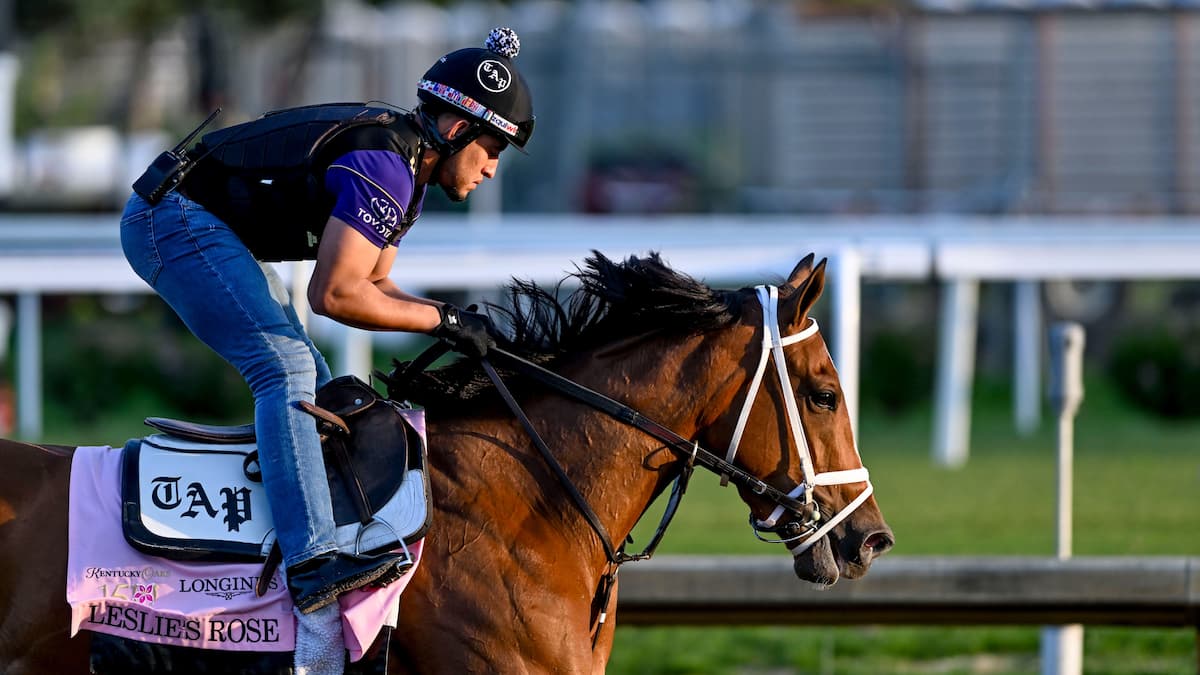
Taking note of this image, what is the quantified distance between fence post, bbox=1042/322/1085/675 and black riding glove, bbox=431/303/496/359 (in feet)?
9.74

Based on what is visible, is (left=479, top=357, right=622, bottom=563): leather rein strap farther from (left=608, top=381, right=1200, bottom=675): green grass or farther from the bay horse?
(left=608, top=381, right=1200, bottom=675): green grass

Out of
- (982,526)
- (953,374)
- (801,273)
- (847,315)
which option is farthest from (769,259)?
(801,273)

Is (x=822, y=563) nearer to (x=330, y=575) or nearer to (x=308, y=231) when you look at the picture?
(x=330, y=575)

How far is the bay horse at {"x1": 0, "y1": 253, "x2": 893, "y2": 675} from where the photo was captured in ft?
11.9

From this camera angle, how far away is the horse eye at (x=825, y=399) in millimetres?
3785

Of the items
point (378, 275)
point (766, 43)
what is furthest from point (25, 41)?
point (378, 275)

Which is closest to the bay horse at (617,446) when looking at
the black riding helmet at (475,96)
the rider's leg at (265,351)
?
the rider's leg at (265,351)

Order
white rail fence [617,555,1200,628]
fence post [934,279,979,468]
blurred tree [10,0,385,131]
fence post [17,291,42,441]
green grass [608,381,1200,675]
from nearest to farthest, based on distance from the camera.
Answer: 1. white rail fence [617,555,1200,628]
2. green grass [608,381,1200,675]
3. fence post [17,291,42,441]
4. fence post [934,279,979,468]
5. blurred tree [10,0,385,131]

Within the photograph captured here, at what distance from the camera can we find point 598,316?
3.92 meters

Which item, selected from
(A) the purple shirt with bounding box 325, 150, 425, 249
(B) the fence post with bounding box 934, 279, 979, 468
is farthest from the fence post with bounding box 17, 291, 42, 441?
(A) the purple shirt with bounding box 325, 150, 425, 249

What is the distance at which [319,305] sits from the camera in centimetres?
351

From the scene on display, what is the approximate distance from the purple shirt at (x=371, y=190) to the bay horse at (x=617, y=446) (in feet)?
1.54

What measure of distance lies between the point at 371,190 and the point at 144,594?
3.50 feet

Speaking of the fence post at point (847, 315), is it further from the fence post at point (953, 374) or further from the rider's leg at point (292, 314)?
the fence post at point (953, 374)
